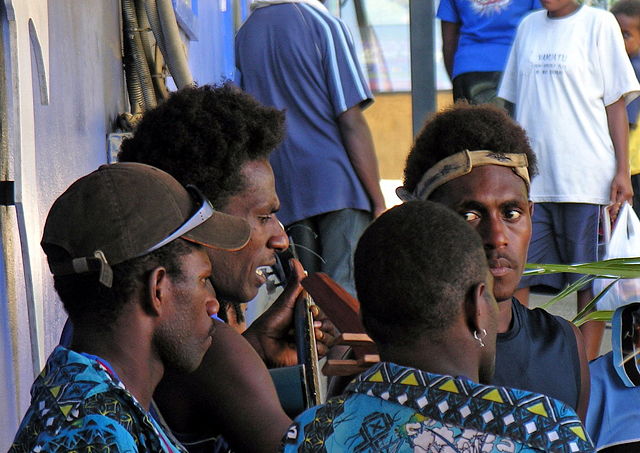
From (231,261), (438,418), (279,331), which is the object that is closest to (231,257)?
(231,261)

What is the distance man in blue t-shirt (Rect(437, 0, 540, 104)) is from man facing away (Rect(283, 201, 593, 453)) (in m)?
4.03

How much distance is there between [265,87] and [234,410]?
2.67 meters

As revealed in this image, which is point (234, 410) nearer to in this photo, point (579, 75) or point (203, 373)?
point (203, 373)

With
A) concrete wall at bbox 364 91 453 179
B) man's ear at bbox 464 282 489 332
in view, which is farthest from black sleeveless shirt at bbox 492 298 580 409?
concrete wall at bbox 364 91 453 179

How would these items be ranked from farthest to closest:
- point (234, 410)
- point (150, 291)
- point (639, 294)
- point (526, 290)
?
point (526, 290) → point (639, 294) → point (234, 410) → point (150, 291)

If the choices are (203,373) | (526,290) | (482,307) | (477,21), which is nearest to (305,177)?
(526,290)

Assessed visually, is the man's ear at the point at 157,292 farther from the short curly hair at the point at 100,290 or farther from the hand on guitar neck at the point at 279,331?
the hand on guitar neck at the point at 279,331

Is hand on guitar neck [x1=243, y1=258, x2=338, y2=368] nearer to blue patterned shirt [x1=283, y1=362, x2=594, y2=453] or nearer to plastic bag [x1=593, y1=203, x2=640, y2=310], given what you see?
blue patterned shirt [x1=283, y1=362, x2=594, y2=453]

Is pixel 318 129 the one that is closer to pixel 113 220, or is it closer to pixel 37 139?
pixel 37 139

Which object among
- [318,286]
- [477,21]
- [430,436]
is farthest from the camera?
[477,21]

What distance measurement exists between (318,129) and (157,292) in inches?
109

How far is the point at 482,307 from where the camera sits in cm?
197

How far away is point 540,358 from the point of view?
2.76 metres

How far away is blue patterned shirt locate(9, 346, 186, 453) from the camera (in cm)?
190
